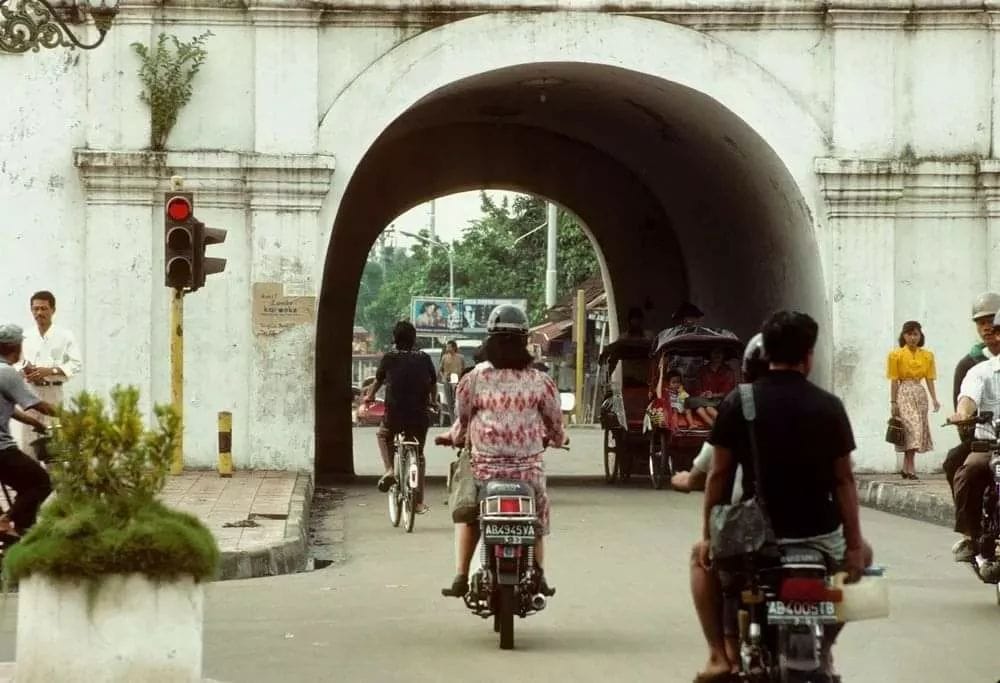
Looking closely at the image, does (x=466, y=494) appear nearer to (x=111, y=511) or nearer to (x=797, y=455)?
(x=111, y=511)

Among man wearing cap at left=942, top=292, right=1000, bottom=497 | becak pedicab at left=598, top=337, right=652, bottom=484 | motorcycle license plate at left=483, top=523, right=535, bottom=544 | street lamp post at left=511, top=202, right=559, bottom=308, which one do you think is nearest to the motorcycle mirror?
motorcycle license plate at left=483, top=523, right=535, bottom=544

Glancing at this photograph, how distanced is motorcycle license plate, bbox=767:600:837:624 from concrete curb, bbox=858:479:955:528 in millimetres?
10360

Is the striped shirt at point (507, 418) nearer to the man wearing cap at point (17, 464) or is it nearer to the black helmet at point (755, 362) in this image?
the man wearing cap at point (17, 464)

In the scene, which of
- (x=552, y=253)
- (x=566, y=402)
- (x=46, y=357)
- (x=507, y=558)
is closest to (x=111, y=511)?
(x=507, y=558)

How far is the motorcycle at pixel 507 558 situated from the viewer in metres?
9.39

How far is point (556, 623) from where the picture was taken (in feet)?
34.5

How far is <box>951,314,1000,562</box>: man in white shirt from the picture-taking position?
35.8ft

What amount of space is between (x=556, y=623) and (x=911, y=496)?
839 cm

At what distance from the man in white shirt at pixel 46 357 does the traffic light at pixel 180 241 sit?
1431 millimetres

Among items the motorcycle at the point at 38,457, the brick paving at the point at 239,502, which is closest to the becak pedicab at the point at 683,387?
the brick paving at the point at 239,502

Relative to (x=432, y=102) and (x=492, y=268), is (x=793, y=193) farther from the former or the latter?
(x=492, y=268)

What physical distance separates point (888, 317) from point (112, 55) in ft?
27.5

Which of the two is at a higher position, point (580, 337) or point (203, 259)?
point (203, 259)

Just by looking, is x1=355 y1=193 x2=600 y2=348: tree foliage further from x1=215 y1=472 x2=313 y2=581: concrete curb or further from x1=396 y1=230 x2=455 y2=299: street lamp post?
x1=215 y1=472 x2=313 y2=581: concrete curb
